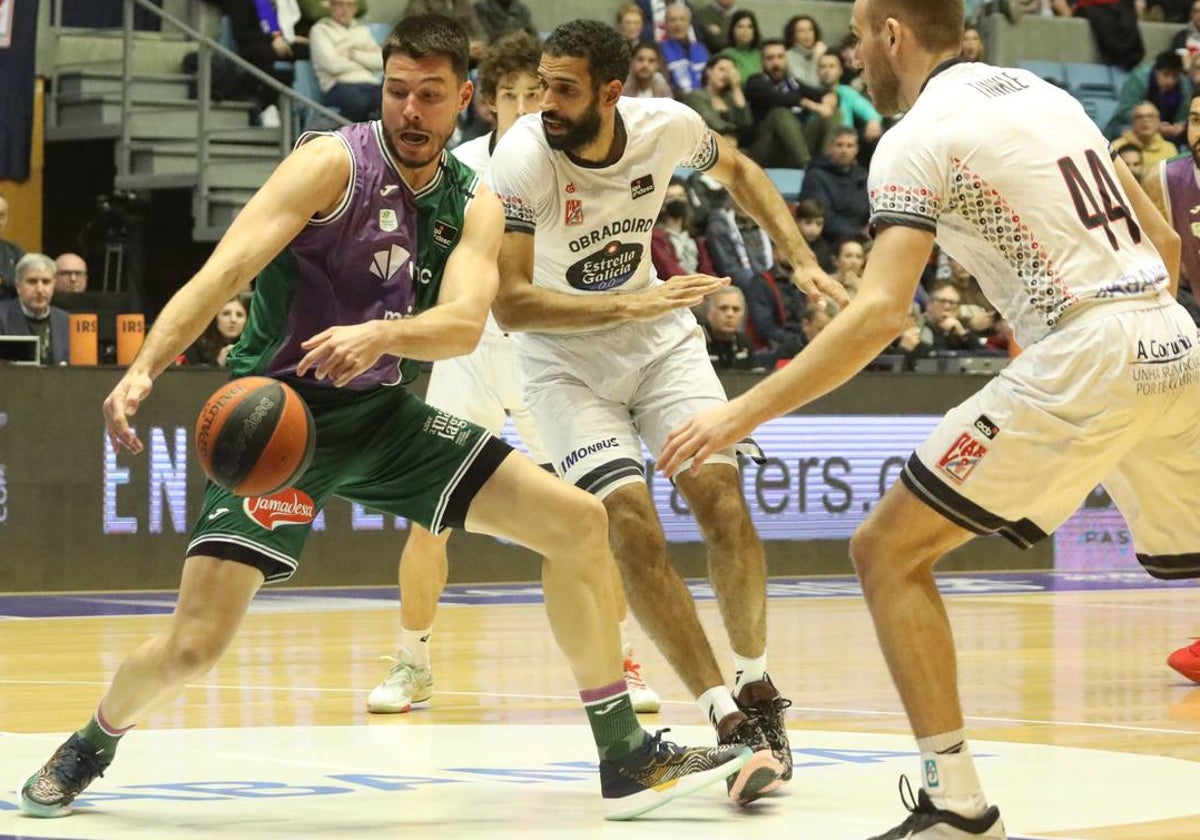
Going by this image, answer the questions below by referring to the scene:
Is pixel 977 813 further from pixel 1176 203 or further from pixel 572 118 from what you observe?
pixel 1176 203

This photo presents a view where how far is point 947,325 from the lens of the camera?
55.5 ft

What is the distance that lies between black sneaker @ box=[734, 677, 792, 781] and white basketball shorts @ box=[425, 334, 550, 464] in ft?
8.82

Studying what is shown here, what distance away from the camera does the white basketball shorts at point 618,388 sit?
6.95m

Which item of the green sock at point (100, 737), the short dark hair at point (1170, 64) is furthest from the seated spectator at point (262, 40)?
the green sock at point (100, 737)

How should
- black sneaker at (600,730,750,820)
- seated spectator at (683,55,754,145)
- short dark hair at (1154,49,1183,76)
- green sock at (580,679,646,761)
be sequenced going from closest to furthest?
black sneaker at (600,730,750,820), green sock at (580,679,646,761), seated spectator at (683,55,754,145), short dark hair at (1154,49,1183,76)

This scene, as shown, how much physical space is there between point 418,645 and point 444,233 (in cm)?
269

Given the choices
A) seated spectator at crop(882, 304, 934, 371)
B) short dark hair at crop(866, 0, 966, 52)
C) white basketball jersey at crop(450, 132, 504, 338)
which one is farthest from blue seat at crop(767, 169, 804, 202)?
short dark hair at crop(866, 0, 966, 52)

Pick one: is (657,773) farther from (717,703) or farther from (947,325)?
(947,325)

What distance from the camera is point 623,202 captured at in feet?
23.4

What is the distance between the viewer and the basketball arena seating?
69.1 ft

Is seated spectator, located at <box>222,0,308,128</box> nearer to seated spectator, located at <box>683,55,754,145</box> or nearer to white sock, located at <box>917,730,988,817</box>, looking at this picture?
seated spectator, located at <box>683,55,754,145</box>

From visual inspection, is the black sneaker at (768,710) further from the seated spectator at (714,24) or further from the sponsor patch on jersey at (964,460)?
the seated spectator at (714,24)

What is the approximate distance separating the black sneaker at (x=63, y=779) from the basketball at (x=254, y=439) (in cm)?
90

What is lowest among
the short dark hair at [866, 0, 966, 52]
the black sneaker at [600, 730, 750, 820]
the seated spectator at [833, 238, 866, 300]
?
the black sneaker at [600, 730, 750, 820]
